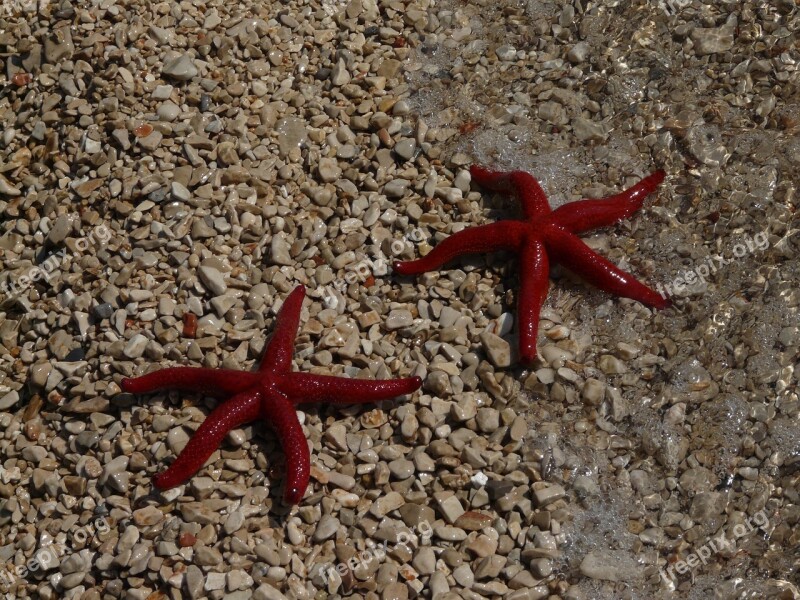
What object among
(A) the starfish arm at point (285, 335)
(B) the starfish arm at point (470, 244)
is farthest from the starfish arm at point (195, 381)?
(B) the starfish arm at point (470, 244)

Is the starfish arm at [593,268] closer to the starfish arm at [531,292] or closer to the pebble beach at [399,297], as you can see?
the starfish arm at [531,292]

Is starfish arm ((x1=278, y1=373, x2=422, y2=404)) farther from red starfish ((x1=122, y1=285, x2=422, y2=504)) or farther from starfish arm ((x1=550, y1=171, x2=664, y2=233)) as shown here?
starfish arm ((x1=550, y1=171, x2=664, y2=233))

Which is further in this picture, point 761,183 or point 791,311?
point 761,183

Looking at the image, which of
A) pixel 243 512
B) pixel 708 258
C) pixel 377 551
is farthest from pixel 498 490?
pixel 708 258

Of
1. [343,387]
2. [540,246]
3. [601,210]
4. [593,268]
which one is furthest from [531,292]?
[343,387]

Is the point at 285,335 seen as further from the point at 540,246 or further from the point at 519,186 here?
the point at 519,186

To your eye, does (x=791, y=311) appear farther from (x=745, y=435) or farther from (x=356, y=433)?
(x=356, y=433)
